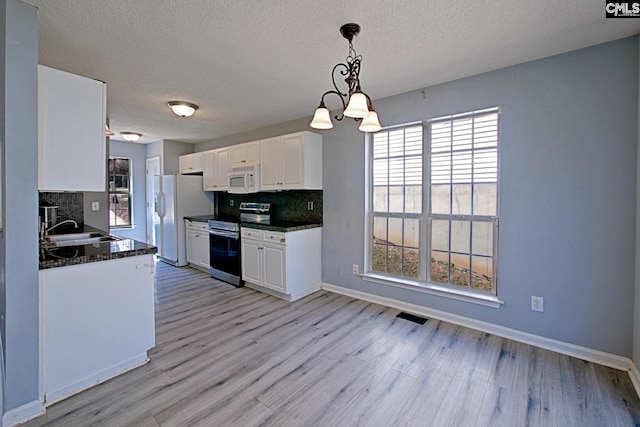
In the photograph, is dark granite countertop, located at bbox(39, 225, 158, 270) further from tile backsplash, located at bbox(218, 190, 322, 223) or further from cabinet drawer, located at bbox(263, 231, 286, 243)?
tile backsplash, located at bbox(218, 190, 322, 223)

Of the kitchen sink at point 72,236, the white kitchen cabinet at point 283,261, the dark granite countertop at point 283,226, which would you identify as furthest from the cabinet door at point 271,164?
the kitchen sink at point 72,236

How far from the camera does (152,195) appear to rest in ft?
20.0

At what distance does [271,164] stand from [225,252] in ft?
4.87

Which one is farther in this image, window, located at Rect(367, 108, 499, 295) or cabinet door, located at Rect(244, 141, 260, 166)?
cabinet door, located at Rect(244, 141, 260, 166)

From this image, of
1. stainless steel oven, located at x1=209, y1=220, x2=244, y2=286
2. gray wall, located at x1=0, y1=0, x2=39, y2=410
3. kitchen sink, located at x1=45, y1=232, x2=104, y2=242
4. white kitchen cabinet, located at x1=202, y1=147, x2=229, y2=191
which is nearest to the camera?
gray wall, located at x1=0, y1=0, x2=39, y2=410

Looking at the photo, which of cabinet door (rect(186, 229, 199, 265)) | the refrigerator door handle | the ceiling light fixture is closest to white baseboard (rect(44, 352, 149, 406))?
cabinet door (rect(186, 229, 199, 265))

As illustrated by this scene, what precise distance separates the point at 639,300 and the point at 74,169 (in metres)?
3.93

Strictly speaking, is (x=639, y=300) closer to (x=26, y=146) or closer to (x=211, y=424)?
(x=211, y=424)

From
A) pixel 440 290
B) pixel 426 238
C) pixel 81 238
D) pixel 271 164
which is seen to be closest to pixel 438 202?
pixel 426 238

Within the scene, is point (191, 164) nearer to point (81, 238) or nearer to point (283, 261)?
point (81, 238)

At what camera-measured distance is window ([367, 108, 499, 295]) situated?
2771 mm

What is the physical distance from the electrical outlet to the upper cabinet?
3.51 m

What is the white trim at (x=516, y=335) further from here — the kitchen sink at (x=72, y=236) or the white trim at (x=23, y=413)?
the kitchen sink at (x=72, y=236)

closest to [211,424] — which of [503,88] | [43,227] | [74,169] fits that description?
[74,169]
